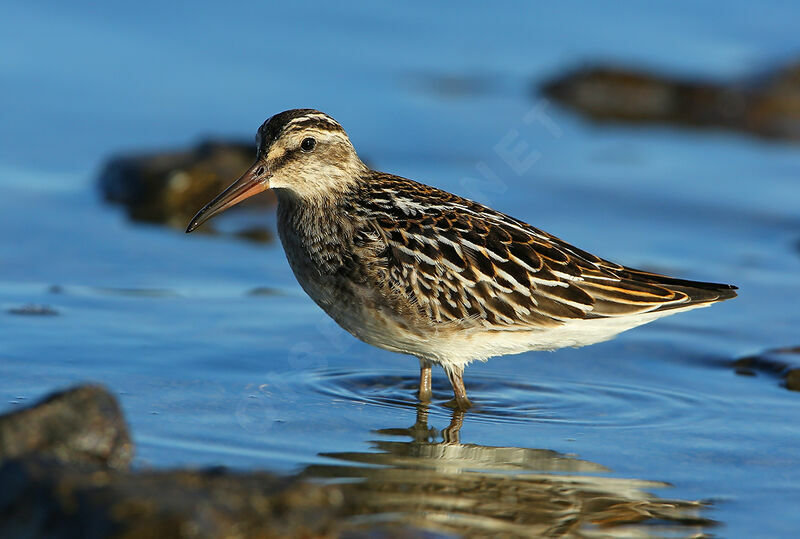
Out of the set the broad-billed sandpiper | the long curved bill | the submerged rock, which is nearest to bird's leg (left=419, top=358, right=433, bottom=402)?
the broad-billed sandpiper

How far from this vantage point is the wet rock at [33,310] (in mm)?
9844

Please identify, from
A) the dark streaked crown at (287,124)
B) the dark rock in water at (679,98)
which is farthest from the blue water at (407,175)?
the dark streaked crown at (287,124)

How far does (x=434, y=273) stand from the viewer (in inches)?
332

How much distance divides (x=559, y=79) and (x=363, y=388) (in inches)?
389

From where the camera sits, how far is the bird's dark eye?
9008mm

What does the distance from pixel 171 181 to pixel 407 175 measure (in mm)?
2812

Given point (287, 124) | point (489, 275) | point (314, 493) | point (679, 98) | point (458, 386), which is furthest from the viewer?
point (679, 98)

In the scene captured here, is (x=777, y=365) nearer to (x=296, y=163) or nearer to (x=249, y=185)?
(x=296, y=163)

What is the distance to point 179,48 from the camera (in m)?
17.8

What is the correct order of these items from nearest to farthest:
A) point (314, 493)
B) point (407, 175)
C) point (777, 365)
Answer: point (314, 493) < point (777, 365) < point (407, 175)

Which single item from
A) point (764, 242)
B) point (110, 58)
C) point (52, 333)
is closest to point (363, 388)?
point (52, 333)

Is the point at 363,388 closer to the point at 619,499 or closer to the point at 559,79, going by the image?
the point at 619,499

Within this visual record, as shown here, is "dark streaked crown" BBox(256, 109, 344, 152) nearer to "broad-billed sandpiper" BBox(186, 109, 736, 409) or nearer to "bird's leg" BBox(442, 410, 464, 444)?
"broad-billed sandpiper" BBox(186, 109, 736, 409)

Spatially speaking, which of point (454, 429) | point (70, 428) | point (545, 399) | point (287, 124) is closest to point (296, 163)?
point (287, 124)
